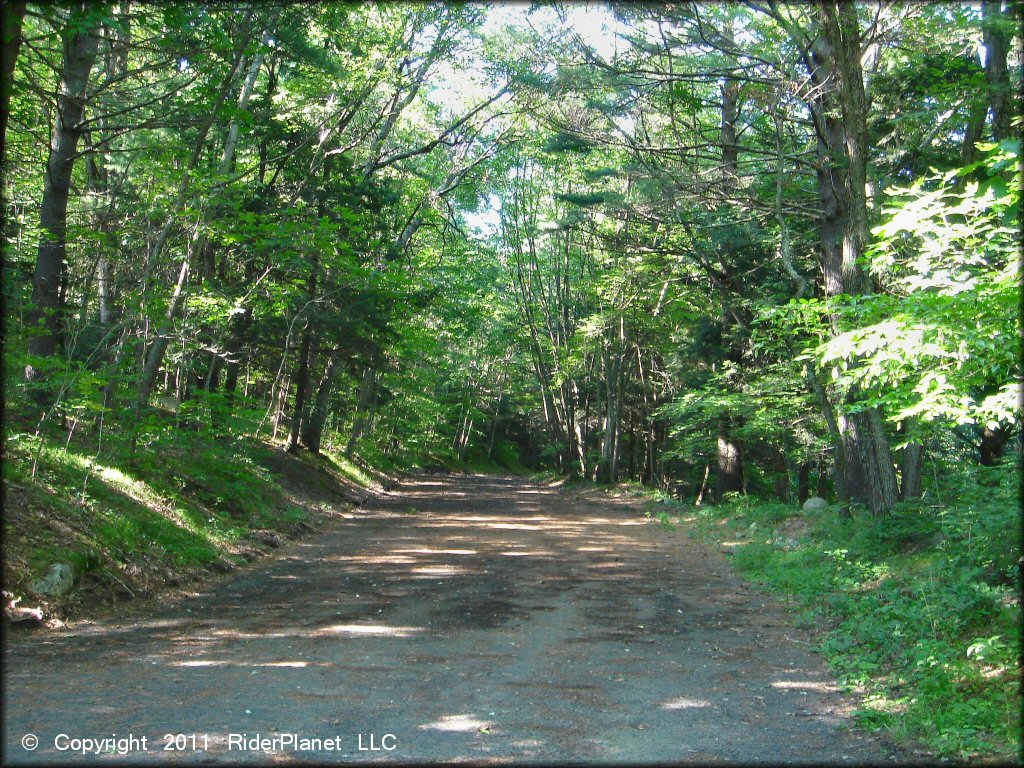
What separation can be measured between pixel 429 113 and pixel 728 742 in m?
21.5

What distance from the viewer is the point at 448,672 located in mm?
5906

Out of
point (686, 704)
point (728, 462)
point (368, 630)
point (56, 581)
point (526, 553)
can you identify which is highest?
point (728, 462)

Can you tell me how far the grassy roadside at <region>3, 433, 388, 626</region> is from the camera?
24.1 ft

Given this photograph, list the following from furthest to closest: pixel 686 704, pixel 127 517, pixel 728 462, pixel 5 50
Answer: pixel 728 462, pixel 127 517, pixel 686 704, pixel 5 50

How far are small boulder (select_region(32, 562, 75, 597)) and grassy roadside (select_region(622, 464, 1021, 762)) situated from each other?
716 cm

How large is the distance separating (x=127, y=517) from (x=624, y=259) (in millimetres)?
16148

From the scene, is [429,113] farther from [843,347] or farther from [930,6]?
[843,347]

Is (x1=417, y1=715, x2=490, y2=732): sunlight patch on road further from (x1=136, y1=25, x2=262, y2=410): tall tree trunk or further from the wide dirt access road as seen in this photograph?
(x1=136, y1=25, x2=262, y2=410): tall tree trunk

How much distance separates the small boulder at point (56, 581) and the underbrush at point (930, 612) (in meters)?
7.15

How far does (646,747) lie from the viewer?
443 cm

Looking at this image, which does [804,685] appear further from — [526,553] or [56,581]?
[526,553]

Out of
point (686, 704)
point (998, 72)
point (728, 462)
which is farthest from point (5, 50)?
point (728, 462)

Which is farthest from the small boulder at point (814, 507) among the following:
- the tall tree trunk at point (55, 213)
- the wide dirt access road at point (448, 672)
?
the tall tree trunk at point (55, 213)

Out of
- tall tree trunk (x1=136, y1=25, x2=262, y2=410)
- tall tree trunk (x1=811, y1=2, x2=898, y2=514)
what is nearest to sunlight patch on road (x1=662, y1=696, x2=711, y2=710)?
tall tree trunk (x1=811, y1=2, x2=898, y2=514)
